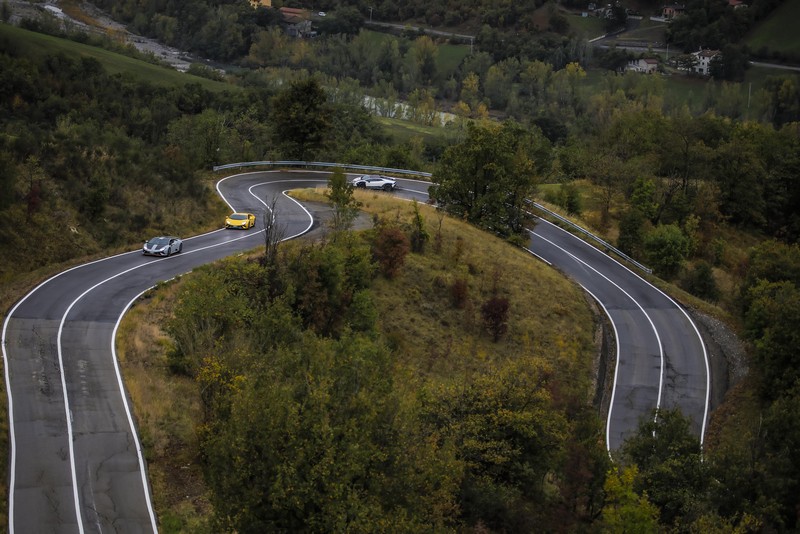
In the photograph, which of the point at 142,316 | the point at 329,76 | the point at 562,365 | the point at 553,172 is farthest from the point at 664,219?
the point at 329,76

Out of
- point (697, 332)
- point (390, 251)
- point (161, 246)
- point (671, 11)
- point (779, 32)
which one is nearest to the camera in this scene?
point (161, 246)

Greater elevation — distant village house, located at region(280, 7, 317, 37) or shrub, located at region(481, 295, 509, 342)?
distant village house, located at region(280, 7, 317, 37)

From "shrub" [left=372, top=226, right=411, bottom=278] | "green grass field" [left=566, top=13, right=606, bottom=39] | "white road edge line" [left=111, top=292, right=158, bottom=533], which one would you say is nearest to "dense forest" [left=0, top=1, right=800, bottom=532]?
"shrub" [left=372, top=226, right=411, bottom=278]

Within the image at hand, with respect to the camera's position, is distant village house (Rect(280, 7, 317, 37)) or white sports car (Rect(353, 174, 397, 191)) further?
distant village house (Rect(280, 7, 317, 37))

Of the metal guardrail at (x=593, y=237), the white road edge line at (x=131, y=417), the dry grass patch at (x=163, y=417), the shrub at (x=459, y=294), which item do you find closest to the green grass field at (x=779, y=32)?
the metal guardrail at (x=593, y=237)

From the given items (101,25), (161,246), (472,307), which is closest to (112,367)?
(161,246)

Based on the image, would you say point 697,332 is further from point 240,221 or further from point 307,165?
point 307,165

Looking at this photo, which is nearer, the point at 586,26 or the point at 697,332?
the point at 697,332

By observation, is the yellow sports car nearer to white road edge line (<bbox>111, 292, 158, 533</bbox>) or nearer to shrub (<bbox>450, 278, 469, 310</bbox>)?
white road edge line (<bbox>111, 292, 158, 533</bbox>)
